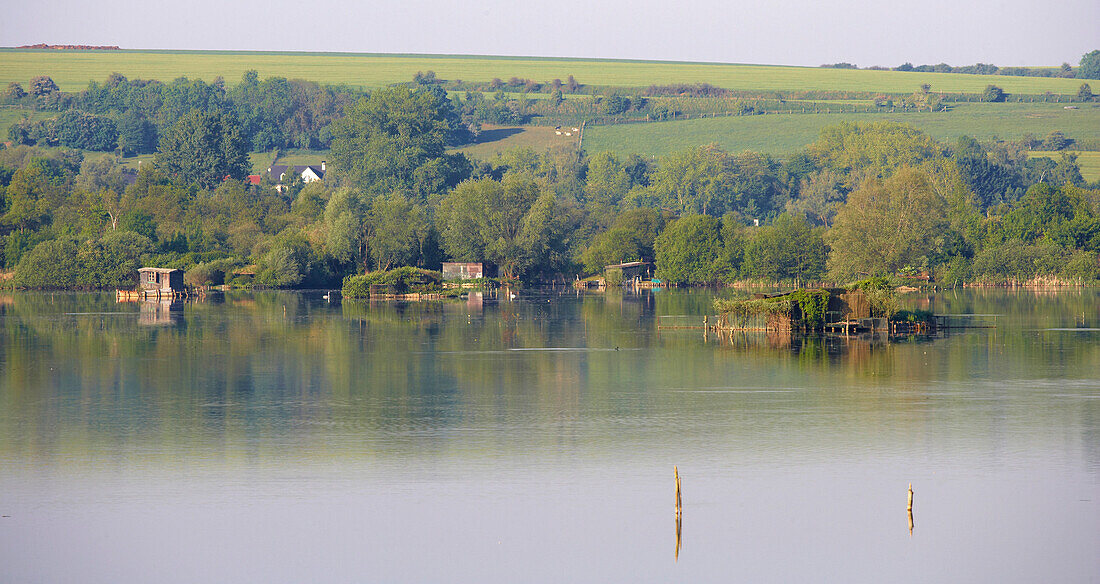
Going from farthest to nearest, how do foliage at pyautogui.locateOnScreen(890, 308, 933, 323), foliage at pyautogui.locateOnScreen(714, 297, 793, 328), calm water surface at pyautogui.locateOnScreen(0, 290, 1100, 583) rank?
foliage at pyautogui.locateOnScreen(890, 308, 933, 323), foliage at pyautogui.locateOnScreen(714, 297, 793, 328), calm water surface at pyautogui.locateOnScreen(0, 290, 1100, 583)

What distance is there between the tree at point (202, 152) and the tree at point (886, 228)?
3737 inches

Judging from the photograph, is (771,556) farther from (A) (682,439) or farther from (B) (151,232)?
(B) (151,232)

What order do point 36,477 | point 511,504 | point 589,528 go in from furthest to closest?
point 36,477 < point 511,504 < point 589,528

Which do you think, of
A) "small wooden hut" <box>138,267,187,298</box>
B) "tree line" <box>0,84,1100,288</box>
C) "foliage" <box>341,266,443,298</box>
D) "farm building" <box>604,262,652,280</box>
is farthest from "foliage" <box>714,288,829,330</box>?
"farm building" <box>604,262,652,280</box>

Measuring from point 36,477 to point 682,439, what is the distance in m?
16.4

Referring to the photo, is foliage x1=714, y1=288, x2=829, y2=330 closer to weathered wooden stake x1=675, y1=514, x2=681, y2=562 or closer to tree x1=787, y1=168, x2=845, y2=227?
weathered wooden stake x1=675, y1=514, x2=681, y2=562

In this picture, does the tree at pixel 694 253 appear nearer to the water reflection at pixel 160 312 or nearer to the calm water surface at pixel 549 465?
the water reflection at pixel 160 312

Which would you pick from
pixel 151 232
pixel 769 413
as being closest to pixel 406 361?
pixel 769 413

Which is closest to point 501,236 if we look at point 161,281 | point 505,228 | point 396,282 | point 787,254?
point 505,228

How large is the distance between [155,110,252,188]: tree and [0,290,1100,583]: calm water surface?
125 metres

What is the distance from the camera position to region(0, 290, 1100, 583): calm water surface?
2270 centimetres

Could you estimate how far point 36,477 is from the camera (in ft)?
92.9

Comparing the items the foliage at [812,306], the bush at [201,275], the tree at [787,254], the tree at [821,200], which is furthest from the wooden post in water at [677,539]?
the tree at [821,200]

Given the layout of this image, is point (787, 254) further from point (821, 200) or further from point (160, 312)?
point (160, 312)
